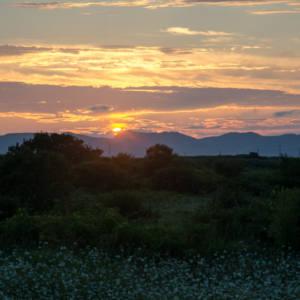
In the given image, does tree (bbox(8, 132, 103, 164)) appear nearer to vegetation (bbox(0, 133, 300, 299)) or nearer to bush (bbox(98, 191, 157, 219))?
vegetation (bbox(0, 133, 300, 299))

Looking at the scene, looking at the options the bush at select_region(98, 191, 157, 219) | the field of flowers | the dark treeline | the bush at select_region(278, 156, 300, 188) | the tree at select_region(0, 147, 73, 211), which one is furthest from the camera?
the bush at select_region(278, 156, 300, 188)

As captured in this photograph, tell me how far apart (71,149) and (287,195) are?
82.1 ft

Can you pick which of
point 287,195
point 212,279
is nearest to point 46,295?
point 212,279

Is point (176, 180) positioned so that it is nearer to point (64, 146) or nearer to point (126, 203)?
Answer: point (126, 203)

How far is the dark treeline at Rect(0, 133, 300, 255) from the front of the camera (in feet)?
24.7

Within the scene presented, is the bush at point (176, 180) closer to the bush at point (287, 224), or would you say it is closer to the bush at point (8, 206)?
the bush at point (8, 206)

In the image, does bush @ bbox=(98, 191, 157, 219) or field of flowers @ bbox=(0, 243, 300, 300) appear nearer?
field of flowers @ bbox=(0, 243, 300, 300)

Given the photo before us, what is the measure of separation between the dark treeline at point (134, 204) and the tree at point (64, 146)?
0.08 m

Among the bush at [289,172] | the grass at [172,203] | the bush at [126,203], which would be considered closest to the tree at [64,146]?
the grass at [172,203]

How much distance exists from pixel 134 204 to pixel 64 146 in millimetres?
18153

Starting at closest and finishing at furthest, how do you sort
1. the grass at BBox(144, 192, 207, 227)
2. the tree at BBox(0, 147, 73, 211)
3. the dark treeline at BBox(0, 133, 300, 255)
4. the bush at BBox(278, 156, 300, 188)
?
the dark treeline at BBox(0, 133, 300, 255) → the tree at BBox(0, 147, 73, 211) → the grass at BBox(144, 192, 207, 227) → the bush at BBox(278, 156, 300, 188)

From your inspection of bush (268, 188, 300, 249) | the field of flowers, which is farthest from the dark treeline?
the field of flowers

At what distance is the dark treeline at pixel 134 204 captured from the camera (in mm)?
7539

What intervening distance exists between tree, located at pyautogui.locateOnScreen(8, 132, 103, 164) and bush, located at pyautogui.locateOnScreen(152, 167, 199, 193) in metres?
8.61
